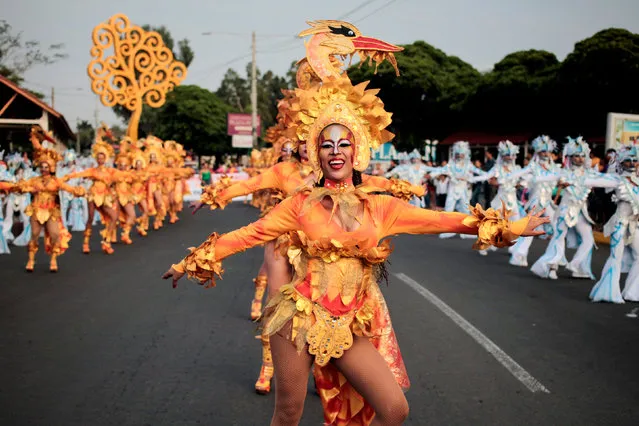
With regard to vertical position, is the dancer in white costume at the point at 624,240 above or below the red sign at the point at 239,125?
below

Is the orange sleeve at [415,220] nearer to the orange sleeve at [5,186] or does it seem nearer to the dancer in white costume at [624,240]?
the dancer in white costume at [624,240]

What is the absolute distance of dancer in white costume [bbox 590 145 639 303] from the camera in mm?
9195

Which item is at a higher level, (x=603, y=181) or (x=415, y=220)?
(x=415, y=220)

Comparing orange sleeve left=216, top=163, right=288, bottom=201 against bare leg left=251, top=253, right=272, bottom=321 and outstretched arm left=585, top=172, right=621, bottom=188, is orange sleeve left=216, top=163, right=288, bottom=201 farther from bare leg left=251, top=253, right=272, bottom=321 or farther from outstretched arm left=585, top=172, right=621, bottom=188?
outstretched arm left=585, top=172, right=621, bottom=188

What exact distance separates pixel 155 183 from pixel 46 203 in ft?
30.9

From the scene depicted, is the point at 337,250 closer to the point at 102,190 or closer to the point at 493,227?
the point at 493,227

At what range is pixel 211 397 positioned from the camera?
5391mm

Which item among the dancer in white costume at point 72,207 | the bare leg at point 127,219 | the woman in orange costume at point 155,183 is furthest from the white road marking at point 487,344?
the dancer in white costume at point 72,207

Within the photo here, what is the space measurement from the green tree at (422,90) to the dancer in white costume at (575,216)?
25.6 metres

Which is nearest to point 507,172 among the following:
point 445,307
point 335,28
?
point 445,307

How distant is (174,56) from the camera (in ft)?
247

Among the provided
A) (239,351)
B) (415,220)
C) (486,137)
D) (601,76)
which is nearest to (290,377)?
(415,220)

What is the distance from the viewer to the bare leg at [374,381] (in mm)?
3295

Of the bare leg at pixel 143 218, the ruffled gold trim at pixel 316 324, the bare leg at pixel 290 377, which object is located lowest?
the bare leg at pixel 143 218
